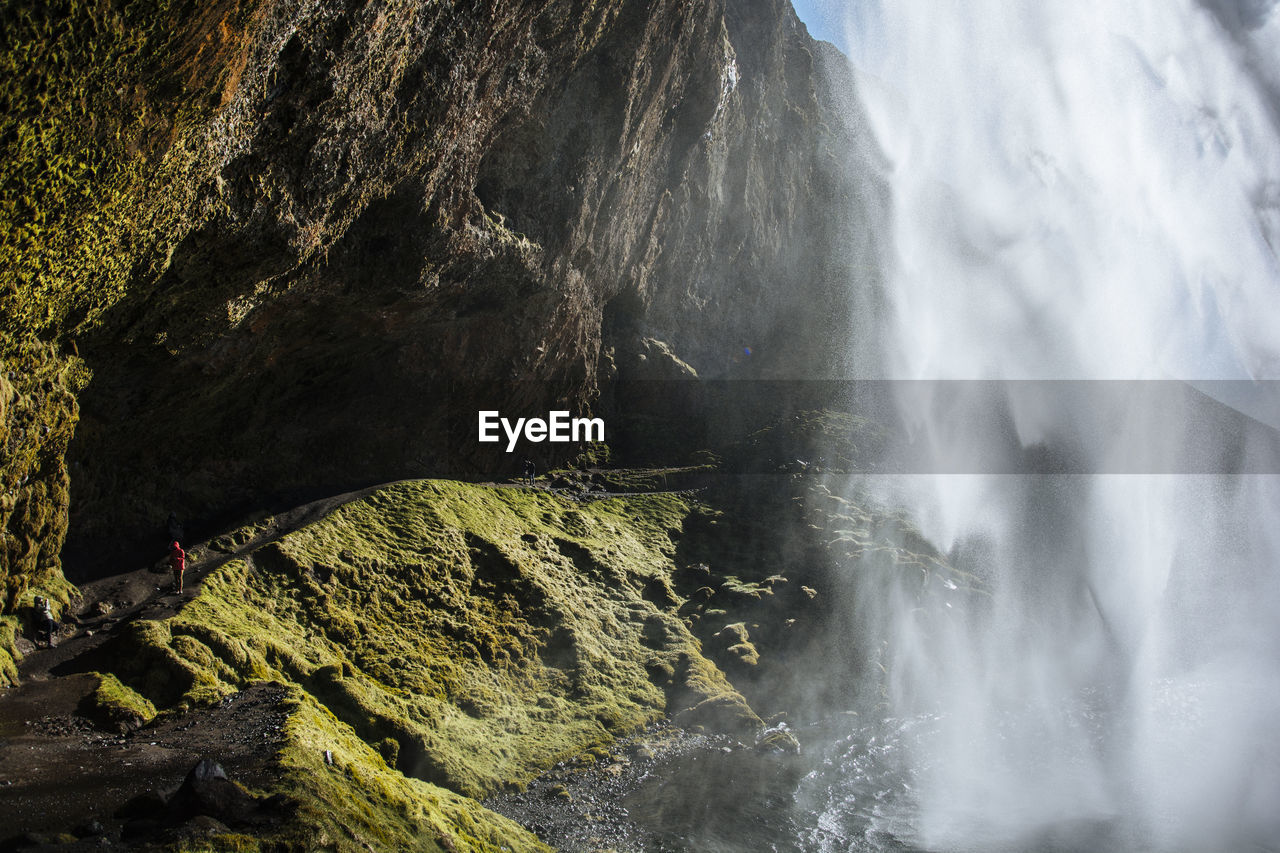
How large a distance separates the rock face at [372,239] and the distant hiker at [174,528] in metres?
0.59

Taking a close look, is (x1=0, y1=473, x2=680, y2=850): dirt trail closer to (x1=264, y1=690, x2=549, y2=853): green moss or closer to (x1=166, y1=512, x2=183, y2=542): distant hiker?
(x1=264, y1=690, x2=549, y2=853): green moss

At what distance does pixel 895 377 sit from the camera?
72.2 m

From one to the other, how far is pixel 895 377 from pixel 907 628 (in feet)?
117

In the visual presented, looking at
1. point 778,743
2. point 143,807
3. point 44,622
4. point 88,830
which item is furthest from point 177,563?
point 778,743

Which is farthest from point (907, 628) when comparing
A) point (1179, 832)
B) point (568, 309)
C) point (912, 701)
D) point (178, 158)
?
point (178, 158)

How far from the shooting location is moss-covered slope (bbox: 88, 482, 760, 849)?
64.8ft

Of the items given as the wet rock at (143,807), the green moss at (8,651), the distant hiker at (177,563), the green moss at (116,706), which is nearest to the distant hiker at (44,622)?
the green moss at (8,651)

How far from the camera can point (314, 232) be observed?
2298 cm

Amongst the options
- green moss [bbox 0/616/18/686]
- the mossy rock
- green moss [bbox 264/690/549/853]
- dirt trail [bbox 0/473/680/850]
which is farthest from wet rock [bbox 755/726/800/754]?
green moss [bbox 0/616/18/686]

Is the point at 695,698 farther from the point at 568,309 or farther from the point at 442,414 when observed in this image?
the point at 568,309

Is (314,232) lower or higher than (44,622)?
higher

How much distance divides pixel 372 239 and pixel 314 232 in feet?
16.7

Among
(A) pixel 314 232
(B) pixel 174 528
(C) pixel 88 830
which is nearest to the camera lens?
(C) pixel 88 830

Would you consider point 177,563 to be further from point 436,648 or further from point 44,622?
point 436,648
